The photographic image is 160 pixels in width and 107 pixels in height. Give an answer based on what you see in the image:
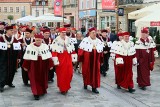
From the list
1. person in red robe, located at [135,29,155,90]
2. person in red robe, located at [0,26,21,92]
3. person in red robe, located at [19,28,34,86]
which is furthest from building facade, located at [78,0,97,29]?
person in red robe, located at [0,26,21,92]

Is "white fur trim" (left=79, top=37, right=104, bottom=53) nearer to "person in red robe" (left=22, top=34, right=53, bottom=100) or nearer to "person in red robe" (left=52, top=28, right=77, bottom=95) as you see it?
"person in red robe" (left=52, top=28, right=77, bottom=95)

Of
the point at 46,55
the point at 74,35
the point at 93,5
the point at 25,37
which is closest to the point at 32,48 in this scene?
the point at 46,55

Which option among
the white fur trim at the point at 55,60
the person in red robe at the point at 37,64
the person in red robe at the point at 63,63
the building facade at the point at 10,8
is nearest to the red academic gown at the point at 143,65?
the person in red robe at the point at 63,63

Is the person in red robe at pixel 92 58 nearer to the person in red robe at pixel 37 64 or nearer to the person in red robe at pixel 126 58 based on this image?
the person in red robe at pixel 126 58

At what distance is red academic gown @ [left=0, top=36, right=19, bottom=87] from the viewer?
10.4m

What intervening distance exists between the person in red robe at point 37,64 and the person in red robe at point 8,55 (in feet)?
3.90

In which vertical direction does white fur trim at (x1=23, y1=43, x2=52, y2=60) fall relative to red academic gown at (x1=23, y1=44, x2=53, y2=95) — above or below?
above

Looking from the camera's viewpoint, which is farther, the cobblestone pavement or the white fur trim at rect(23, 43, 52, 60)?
the white fur trim at rect(23, 43, 52, 60)

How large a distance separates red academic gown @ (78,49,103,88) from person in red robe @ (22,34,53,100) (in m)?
1.28

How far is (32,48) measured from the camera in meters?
9.48

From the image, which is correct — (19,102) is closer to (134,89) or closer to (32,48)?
(32,48)

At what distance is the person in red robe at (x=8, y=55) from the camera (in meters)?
10.4

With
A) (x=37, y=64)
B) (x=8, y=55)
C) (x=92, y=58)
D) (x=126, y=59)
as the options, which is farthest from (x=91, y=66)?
(x=8, y=55)

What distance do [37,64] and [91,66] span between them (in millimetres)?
1755
